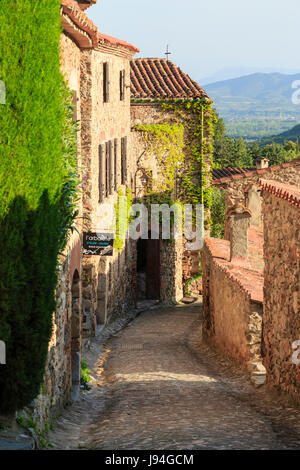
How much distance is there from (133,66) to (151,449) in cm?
1975

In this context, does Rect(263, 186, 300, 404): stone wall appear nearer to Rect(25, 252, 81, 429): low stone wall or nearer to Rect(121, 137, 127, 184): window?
Rect(25, 252, 81, 429): low stone wall

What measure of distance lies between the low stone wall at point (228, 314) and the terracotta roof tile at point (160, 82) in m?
7.60

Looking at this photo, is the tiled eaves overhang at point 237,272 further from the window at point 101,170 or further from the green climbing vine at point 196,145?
the green climbing vine at point 196,145

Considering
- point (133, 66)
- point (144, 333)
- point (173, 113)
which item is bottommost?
point (144, 333)

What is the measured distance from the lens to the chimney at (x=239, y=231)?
16.7 m

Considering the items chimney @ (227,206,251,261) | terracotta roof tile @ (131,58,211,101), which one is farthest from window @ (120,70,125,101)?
chimney @ (227,206,251,261)

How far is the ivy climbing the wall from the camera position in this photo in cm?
656

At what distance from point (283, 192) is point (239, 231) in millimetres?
6587

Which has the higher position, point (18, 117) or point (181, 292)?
point (18, 117)

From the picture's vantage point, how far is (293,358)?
1004cm

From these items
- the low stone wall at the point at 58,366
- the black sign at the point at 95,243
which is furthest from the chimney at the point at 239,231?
the low stone wall at the point at 58,366
